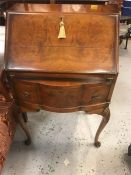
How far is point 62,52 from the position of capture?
1177mm

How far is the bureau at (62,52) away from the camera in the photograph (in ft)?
3.79

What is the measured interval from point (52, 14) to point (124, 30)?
225 centimetres

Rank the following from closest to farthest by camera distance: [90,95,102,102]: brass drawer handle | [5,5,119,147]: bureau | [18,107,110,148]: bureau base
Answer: [5,5,119,147]: bureau → [90,95,102,102]: brass drawer handle → [18,107,110,148]: bureau base

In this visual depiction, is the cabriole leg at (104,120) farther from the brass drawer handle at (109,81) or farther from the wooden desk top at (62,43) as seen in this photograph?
the wooden desk top at (62,43)

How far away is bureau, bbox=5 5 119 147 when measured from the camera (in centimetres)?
116

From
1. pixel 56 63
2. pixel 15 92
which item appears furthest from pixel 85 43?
pixel 15 92

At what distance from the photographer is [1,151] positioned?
1.19 m

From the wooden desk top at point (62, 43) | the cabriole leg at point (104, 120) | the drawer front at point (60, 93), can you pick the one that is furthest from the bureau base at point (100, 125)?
the wooden desk top at point (62, 43)

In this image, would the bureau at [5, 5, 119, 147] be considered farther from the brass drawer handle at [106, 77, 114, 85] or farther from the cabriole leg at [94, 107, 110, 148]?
the cabriole leg at [94, 107, 110, 148]

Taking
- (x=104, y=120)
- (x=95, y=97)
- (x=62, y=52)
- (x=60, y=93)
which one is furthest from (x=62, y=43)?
(x=104, y=120)

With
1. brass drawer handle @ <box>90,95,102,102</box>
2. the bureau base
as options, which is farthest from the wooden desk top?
the bureau base

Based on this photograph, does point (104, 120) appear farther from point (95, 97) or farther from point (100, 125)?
point (95, 97)

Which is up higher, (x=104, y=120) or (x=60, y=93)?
(x=60, y=93)

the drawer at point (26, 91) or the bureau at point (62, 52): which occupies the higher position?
the bureau at point (62, 52)
